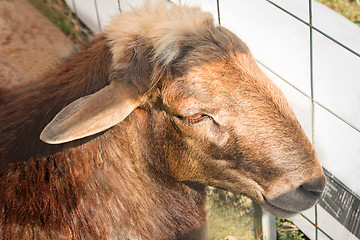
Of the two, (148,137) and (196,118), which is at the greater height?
(196,118)

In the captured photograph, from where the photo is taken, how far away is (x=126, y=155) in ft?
12.4

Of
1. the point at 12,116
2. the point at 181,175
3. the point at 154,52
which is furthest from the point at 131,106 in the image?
the point at 12,116

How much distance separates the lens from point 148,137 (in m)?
3.72

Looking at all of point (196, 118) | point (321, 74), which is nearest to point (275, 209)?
point (196, 118)

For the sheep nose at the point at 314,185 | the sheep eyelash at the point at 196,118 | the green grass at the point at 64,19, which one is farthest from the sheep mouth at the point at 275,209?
the green grass at the point at 64,19

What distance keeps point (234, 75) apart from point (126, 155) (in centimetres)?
100

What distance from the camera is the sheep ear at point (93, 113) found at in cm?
328

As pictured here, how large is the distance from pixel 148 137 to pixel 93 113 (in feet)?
Answer: 1.77

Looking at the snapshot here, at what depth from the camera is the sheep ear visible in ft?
10.8

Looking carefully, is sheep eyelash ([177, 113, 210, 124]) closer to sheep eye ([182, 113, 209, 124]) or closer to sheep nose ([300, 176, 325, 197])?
sheep eye ([182, 113, 209, 124])

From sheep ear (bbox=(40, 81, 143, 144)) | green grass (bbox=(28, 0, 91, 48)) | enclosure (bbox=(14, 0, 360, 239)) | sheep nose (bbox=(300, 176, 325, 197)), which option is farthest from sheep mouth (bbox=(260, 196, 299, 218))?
green grass (bbox=(28, 0, 91, 48))

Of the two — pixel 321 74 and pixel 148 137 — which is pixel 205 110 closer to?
pixel 148 137

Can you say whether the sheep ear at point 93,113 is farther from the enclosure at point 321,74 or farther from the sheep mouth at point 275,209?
the sheep mouth at point 275,209

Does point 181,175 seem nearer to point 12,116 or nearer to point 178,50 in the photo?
point 178,50
